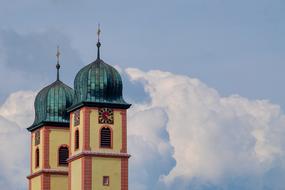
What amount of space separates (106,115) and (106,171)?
18.1ft

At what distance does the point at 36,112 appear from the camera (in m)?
165

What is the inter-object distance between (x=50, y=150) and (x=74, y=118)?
8.91m

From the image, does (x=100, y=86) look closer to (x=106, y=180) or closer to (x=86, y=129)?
(x=86, y=129)

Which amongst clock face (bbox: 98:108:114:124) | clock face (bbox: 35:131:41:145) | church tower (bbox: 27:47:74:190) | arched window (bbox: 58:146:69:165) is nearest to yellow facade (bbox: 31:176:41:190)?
church tower (bbox: 27:47:74:190)

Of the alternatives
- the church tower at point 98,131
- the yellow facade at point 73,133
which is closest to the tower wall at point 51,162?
the yellow facade at point 73,133

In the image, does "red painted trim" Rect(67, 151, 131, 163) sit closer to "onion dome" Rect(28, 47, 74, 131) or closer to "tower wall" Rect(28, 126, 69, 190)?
"tower wall" Rect(28, 126, 69, 190)

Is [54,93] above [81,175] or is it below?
above

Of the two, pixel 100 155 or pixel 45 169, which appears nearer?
pixel 100 155

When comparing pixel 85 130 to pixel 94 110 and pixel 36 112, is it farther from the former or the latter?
pixel 36 112

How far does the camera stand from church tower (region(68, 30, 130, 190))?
15075 centimetres

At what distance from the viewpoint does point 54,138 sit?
163000 mm

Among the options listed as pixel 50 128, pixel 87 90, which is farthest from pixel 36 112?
pixel 87 90

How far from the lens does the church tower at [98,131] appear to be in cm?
15075

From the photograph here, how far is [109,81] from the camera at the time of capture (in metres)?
154
